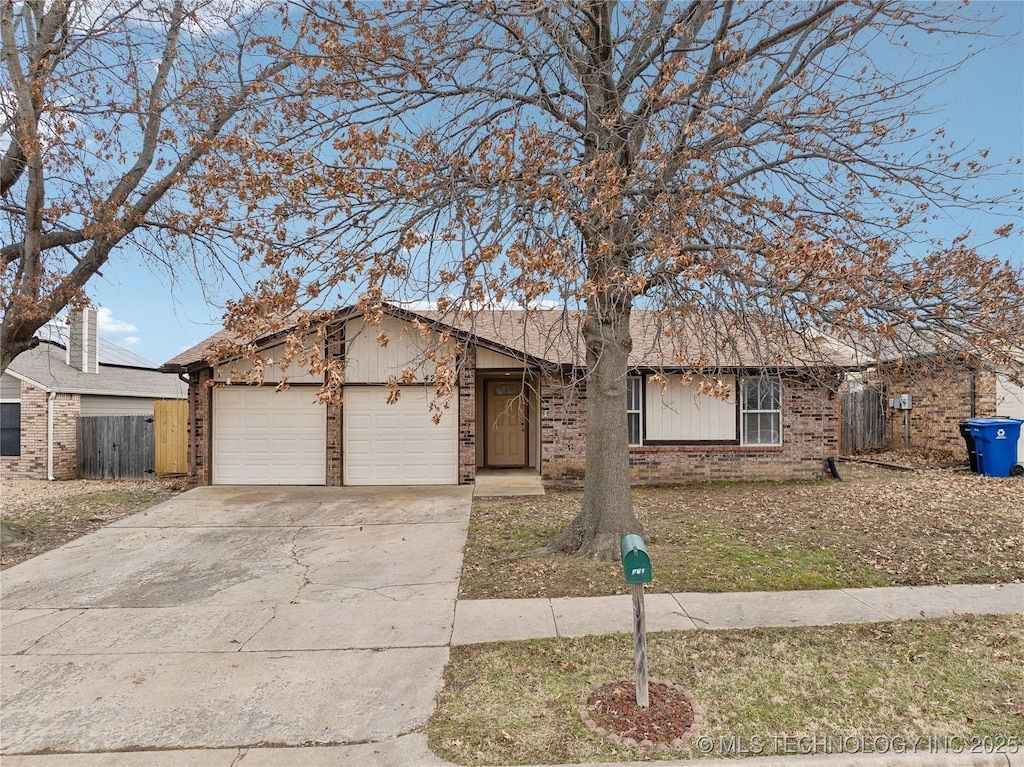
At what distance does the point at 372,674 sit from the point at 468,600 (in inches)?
66.0

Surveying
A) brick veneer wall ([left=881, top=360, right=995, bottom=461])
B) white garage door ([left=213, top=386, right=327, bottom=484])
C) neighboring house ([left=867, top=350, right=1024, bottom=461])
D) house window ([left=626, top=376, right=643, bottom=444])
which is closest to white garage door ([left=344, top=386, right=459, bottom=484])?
white garage door ([left=213, top=386, right=327, bottom=484])

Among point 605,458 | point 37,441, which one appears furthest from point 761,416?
point 37,441

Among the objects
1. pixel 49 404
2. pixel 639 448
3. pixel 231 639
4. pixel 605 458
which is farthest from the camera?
pixel 49 404

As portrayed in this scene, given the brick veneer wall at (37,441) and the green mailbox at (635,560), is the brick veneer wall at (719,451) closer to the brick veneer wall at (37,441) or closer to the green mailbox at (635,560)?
the green mailbox at (635,560)

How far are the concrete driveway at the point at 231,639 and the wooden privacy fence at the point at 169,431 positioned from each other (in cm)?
670

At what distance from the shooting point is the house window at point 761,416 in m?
13.7

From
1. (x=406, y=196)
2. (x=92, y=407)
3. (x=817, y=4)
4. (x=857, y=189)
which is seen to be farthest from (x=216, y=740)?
(x=92, y=407)

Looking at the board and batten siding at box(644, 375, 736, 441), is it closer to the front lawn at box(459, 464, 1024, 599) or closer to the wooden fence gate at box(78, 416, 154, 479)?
the front lawn at box(459, 464, 1024, 599)

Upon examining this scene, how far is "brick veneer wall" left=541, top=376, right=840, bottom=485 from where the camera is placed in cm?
1309

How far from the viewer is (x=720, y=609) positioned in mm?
5641

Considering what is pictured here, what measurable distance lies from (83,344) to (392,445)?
1173 centimetres

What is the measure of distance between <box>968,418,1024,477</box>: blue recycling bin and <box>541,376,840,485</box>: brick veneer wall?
3.61m

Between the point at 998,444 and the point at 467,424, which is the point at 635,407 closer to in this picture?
the point at 467,424

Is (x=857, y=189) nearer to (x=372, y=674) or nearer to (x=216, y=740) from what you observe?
(x=372, y=674)
